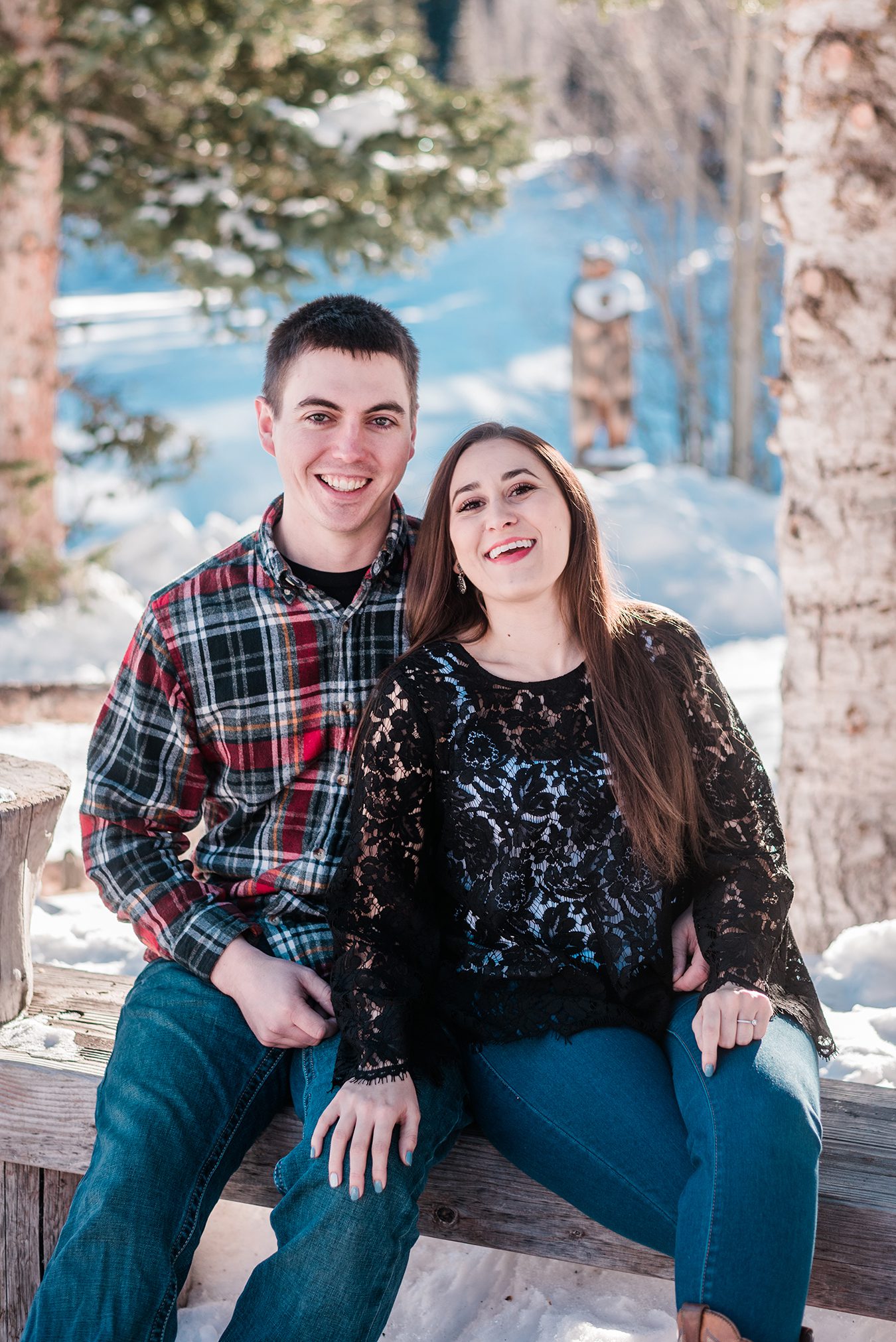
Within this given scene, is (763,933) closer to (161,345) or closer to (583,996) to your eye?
(583,996)

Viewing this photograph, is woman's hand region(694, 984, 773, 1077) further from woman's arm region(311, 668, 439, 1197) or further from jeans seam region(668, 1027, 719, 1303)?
woman's arm region(311, 668, 439, 1197)

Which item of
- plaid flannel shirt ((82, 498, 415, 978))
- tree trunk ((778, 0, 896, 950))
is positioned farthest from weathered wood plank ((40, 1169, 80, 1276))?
tree trunk ((778, 0, 896, 950))

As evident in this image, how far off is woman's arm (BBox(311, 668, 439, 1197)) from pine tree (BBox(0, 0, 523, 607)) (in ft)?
18.2

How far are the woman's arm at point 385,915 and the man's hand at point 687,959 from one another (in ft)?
1.29

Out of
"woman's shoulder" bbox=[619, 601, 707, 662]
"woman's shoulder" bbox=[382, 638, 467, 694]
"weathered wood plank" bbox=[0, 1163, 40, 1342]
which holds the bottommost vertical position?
"weathered wood plank" bbox=[0, 1163, 40, 1342]

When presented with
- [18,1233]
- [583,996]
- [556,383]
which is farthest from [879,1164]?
[556,383]

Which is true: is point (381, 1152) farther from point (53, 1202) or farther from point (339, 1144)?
point (53, 1202)

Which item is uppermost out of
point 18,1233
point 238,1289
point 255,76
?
point 255,76

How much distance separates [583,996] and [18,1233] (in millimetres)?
1170

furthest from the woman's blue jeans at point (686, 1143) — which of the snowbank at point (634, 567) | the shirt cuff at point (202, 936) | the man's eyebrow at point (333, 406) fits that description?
the snowbank at point (634, 567)

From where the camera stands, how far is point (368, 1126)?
5.66ft

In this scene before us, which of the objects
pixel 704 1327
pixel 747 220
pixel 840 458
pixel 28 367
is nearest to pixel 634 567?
pixel 28 367

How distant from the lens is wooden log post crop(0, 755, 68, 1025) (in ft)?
7.53

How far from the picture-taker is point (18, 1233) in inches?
87.3
